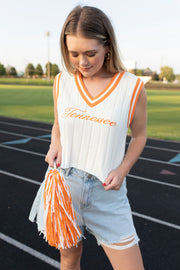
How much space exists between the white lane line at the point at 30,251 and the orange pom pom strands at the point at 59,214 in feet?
4.87

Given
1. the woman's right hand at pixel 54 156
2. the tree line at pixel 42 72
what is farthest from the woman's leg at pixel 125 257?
the tree line at pixel 42 72

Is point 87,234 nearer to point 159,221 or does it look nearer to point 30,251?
point 30,251

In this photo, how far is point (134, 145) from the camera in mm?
1656

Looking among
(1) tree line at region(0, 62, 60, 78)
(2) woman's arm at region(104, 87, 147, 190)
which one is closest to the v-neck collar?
(2) woman's arm at region(104, 87, 147, 190)

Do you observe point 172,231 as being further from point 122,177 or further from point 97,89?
point 97,89

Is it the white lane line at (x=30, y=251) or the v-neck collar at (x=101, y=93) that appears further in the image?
the white lane line at (x=30, y=251)

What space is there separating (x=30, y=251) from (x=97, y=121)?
220cm

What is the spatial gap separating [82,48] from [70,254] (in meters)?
1.29

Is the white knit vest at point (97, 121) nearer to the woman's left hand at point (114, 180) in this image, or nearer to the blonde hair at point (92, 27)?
the woman's left hand at point (114, 180)

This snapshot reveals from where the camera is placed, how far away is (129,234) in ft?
5.29

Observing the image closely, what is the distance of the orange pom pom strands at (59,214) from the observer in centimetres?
162

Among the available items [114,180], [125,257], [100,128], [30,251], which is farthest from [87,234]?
[100,128]

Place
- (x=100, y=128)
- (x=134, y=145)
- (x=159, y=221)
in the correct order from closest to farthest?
(x=100, y=128) → (x=134, y=145) → (x=159, y=221)

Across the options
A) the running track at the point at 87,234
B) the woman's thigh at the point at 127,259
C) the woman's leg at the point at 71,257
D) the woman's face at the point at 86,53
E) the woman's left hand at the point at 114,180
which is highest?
the woman's face at the point at 86,53
